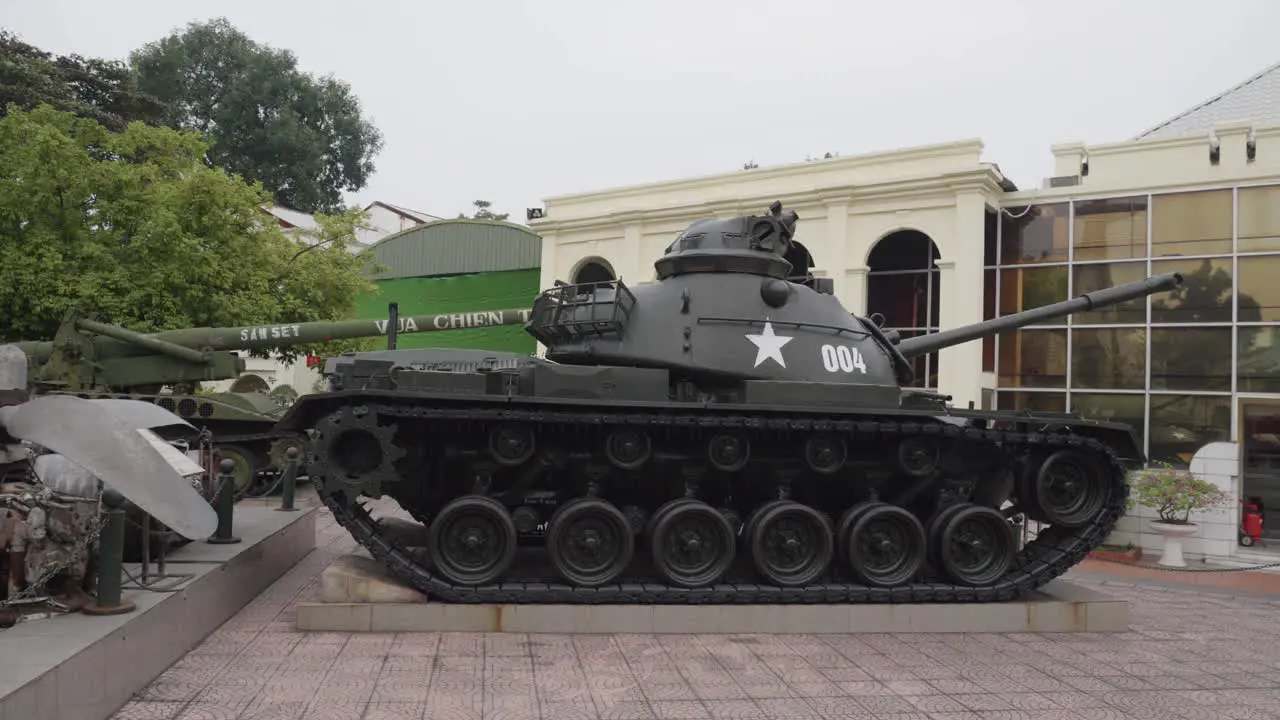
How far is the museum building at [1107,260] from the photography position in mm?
17984

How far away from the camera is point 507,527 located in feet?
28.0

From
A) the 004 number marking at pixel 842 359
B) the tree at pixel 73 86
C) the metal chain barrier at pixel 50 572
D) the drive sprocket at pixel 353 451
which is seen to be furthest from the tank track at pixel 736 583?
the tree at pixel 73 86

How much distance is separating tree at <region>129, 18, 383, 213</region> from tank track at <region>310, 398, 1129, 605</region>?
47017mm

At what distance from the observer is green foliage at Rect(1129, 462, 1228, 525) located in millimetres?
14906

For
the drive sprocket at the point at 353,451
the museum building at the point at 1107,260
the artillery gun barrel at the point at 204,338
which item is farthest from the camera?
the museum building at the point at 1107,260

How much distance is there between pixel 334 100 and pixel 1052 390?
48.1 meters

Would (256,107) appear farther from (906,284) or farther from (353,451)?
(353,451)

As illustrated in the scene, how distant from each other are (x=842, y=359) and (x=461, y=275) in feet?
71.3

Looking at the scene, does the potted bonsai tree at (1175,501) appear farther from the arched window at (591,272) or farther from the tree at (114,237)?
the tree at (114,237)

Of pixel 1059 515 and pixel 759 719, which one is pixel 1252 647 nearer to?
pixel 1059 515

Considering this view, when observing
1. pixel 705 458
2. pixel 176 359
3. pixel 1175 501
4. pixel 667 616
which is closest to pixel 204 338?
pixel 176 359

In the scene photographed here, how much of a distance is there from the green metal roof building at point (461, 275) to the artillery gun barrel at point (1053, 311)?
1757 cm

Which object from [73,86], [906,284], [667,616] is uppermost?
[73,86]

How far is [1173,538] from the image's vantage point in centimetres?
1479
